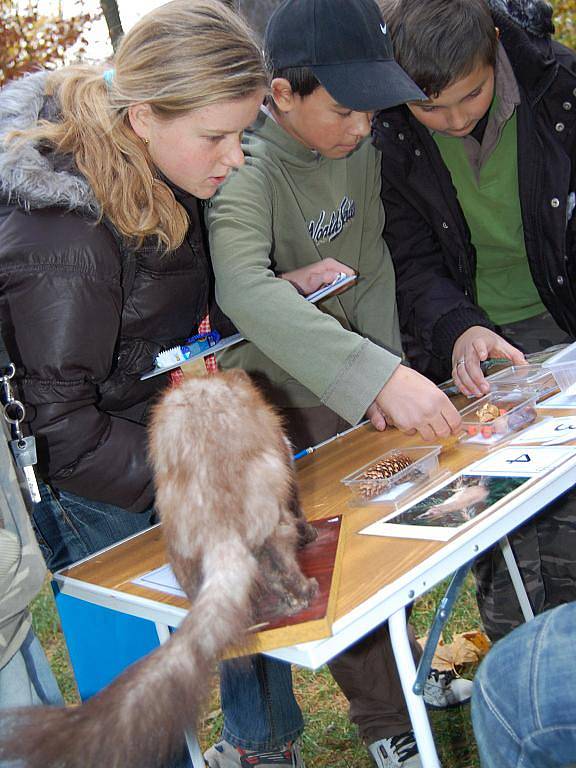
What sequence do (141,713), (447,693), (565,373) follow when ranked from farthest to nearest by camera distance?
(447,693) < (565,373) < (141,713)

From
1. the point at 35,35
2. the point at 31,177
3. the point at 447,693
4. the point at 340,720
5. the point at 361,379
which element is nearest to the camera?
the point at 31,177

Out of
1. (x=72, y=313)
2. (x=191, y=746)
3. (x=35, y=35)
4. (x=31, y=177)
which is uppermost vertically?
(x=35, y=35)

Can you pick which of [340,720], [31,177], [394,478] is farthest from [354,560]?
[340,720]

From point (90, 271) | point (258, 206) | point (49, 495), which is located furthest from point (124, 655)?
point (258, 206)

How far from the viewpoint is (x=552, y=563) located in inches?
103

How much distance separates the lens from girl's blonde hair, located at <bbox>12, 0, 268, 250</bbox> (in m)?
1.79

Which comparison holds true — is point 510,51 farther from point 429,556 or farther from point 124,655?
point 124,655

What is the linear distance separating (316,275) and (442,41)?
2.78 ft

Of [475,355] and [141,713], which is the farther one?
[475,355]

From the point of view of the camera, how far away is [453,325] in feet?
8.62

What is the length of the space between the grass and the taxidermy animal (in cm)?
94

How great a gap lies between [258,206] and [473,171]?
951 mm

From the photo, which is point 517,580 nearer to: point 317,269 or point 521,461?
point 521,461

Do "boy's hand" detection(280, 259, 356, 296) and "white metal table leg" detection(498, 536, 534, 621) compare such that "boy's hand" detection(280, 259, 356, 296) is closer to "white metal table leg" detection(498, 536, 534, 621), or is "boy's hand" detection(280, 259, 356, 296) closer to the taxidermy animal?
the taxidermy animal
